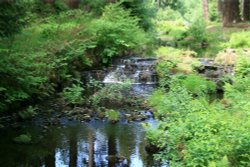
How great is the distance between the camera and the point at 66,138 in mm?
10180

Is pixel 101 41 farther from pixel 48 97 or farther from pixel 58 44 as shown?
pixel 48 97

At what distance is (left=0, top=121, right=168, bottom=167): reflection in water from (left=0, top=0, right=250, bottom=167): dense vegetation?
2.02 ft

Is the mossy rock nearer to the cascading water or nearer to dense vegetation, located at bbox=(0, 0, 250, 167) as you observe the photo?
dense vegetation, located at bbox=(0, 0, 250, 167)

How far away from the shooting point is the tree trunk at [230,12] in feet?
87.5

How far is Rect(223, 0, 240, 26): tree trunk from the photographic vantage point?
87.5 feet

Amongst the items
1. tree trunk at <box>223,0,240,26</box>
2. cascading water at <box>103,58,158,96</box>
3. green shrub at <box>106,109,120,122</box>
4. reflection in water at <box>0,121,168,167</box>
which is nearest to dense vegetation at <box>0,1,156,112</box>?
cascading water at <box>103,58,158,96</box>

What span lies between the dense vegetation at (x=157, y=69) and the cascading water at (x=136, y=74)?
0.56 m

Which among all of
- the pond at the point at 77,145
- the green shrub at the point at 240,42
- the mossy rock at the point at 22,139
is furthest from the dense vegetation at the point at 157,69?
the mossy rock at the point at 22,139

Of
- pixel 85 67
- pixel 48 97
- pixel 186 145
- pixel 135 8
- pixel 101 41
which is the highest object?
pixel 135 8

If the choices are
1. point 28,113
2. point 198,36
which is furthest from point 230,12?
point 28,113

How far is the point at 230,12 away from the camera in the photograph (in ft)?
87.7

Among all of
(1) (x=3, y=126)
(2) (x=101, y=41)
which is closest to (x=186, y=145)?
(1) (x=3, y=126)

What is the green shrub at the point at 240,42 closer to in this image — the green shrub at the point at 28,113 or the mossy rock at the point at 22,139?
the green shrub at the point at 28,113

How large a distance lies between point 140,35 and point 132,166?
12.1 m
